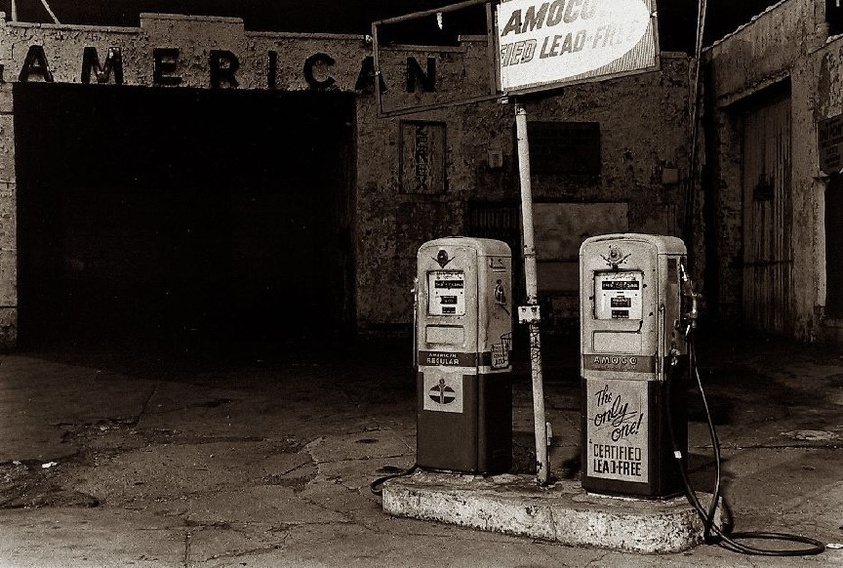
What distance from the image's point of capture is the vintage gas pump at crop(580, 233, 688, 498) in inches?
190

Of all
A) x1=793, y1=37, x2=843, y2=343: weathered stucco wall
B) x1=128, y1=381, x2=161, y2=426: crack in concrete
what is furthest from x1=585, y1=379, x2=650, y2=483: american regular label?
x1=793, y1=37, x2=843, y2=343: weathered stucco wall

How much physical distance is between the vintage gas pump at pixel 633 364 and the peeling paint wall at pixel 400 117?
31.3 ft

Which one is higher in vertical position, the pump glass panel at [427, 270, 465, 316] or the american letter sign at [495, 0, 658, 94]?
the american letter sign at [495, 0, 658, 94]

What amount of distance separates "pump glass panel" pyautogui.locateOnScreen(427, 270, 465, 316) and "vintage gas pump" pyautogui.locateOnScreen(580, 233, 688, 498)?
2.59 feet

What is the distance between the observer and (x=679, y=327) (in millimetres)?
4934

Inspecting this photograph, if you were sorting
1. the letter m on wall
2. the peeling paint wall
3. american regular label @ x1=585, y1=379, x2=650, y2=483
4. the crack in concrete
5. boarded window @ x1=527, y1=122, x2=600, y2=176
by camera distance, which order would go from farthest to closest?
boarded window @ x1=527, y1=122, x2=600, y2=176
the peeling paint wall
the letter m on wall
the crack in concrete
american regular label @ x1=585, y1=379, x2=650, y2=483

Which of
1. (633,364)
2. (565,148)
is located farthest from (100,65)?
(633,364)

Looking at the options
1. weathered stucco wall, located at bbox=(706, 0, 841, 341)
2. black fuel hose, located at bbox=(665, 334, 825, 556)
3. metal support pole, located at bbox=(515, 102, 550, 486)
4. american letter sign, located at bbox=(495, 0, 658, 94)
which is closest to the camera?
black fuel hose, located at bbox=(665, 334, 825, 556)

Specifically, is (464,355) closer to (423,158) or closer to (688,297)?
(688,297)

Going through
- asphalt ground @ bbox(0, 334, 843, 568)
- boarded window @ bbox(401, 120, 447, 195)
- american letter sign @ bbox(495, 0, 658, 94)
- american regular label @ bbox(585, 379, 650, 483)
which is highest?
boarded window @ bbox(401, 120, 447, 195)

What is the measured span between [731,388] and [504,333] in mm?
4751

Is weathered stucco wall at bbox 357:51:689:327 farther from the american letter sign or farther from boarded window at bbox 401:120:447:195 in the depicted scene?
the american letter sign

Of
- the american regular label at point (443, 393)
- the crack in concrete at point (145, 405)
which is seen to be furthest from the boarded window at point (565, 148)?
the american regular label at point (443, 393)

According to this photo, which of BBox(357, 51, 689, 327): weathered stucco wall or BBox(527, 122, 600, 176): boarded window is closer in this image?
BBox(357, 51, 689, 327): weathered stucco wall
